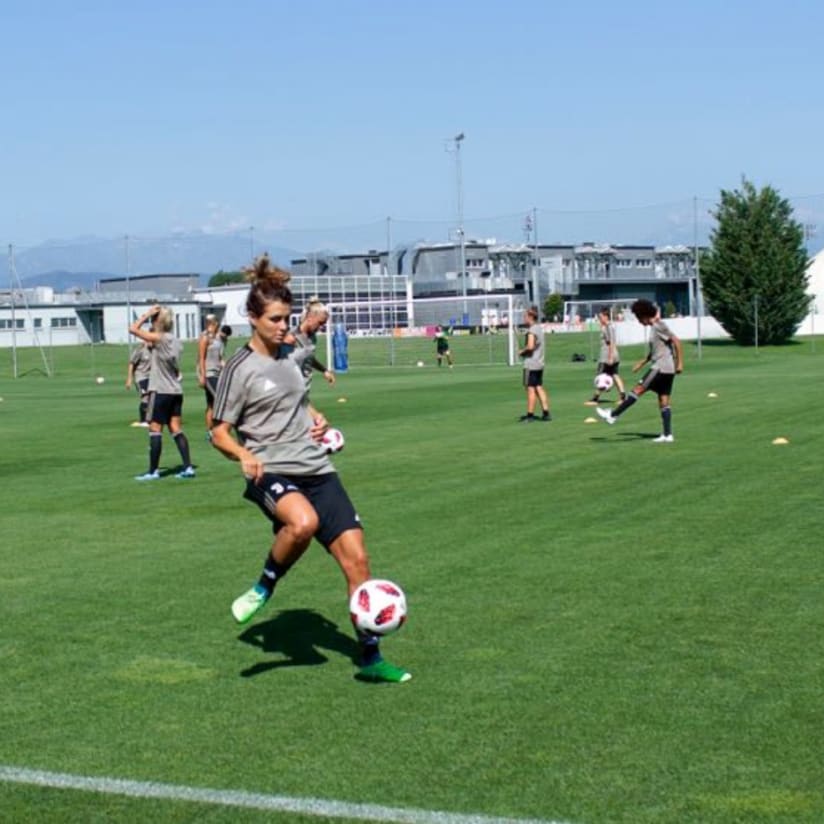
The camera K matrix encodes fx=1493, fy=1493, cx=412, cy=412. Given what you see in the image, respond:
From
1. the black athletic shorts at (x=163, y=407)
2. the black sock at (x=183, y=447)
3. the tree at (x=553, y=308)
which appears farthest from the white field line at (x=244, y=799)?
the tree at (x=553, y=308)

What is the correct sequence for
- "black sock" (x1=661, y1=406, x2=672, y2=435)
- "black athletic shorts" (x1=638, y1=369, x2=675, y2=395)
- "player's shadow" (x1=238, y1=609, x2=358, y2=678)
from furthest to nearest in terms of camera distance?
"black athletic shorts" (x1=638, y1=369, x2=675, y2=395)
"black sock" (x1=661, y1=406, x2=672, y2=435)
"player's shadow" (x1=238, y1=609, x2=358, y2=678)

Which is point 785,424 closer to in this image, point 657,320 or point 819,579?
point 657,320

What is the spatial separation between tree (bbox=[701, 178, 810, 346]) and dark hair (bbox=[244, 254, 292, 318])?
60.5m

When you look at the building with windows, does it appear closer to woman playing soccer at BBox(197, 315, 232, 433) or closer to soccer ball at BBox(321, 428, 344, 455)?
woman playing soccer at BBox(197, 315, 232, 433)

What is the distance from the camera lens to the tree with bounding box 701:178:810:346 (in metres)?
67.4

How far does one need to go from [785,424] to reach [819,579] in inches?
541

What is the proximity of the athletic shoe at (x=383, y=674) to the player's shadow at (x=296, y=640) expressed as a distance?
1.41 feet

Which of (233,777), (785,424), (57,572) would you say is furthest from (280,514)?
(785,424)

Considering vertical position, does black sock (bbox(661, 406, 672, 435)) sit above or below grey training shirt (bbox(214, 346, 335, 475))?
below

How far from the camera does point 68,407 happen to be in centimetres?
3384

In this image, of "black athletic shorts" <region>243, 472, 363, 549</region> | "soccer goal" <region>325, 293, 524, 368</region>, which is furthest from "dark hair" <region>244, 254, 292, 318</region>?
"soccer goal" <region>325, 293, 524, 368</region>

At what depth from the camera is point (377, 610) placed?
7184 mm

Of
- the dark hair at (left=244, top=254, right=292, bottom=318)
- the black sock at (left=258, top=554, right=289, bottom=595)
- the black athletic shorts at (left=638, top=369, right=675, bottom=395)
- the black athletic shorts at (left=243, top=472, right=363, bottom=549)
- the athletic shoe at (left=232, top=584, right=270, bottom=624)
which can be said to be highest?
the dark hair at (left=244, top=254, right=292, bottom=318)

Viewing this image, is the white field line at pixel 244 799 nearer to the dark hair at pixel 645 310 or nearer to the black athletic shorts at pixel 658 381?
the dark hair at pixel 645 310
